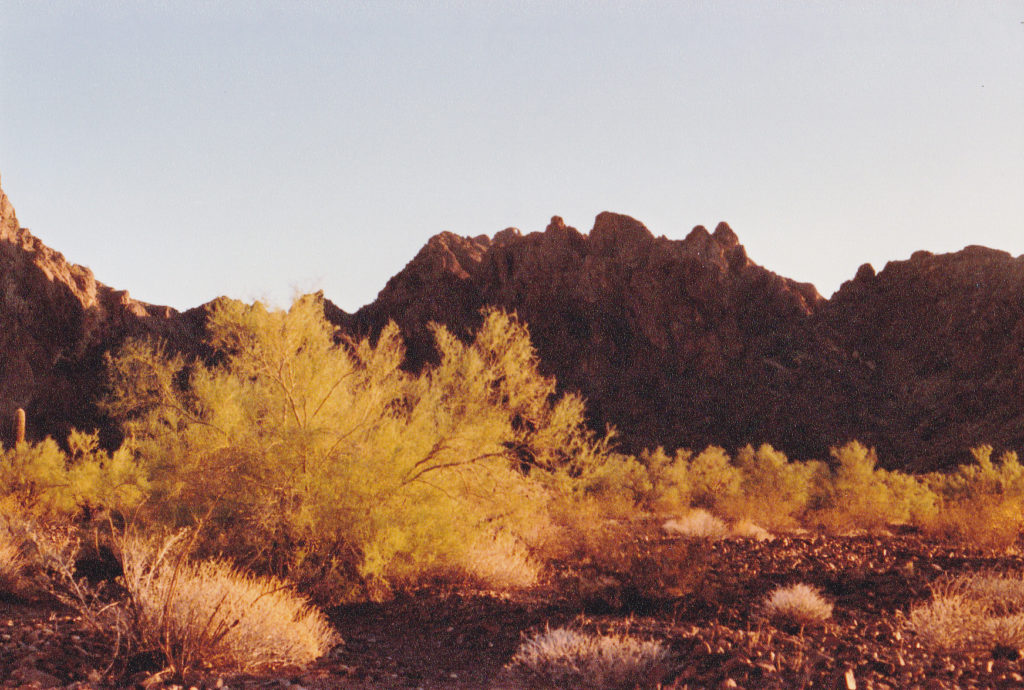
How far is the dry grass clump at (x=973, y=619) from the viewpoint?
6402mm

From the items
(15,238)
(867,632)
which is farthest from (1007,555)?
(15,238)

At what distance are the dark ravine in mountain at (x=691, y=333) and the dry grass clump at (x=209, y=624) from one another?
115 ft

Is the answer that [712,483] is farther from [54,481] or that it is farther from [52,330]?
[52,330]

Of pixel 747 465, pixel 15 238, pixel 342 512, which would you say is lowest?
pixel 747 465

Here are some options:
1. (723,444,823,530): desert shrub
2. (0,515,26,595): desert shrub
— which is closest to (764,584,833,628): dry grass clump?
(0,515,26,595): desert shrub

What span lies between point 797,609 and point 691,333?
1839 inches

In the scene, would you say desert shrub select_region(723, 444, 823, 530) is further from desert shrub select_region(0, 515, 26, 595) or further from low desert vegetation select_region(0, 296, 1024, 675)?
desert shrub select_region(0, 515, 26, 595)

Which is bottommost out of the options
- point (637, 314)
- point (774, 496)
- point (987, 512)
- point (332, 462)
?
point (774, 496)

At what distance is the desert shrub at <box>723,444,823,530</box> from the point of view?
65.7 ft

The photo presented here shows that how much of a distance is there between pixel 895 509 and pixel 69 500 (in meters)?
Answer: 20.3

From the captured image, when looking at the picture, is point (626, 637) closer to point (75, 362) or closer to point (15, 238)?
point (75, 362)

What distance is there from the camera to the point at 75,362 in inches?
1870

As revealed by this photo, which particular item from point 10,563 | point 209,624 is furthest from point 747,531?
point 10,563

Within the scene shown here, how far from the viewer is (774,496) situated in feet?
69.7
